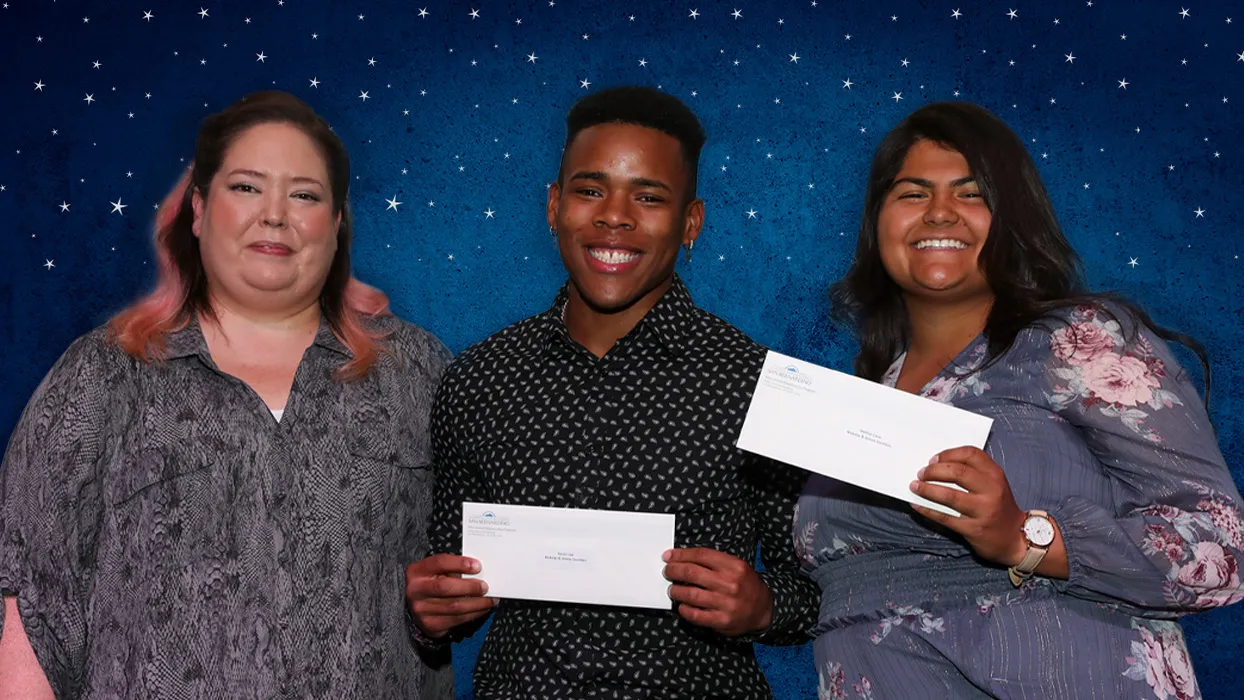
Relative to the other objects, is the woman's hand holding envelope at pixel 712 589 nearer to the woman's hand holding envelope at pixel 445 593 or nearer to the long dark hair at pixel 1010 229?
the woman's hand holding envelope at pixel 445 593

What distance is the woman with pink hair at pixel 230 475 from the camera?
2.21 meters

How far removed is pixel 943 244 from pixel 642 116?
73 cm

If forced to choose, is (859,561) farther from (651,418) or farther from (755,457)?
(651,418)

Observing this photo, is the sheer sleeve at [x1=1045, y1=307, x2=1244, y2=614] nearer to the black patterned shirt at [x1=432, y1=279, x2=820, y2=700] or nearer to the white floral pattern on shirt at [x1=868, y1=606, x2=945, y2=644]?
the white floral pattern on shirt at [x1=868, y1=606, x2=945, y2=644]

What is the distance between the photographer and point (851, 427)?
190cm

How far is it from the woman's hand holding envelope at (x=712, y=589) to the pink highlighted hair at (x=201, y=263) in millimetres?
921

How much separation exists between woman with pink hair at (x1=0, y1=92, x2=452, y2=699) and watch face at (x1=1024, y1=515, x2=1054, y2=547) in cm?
135

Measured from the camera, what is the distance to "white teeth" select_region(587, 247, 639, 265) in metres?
2.29

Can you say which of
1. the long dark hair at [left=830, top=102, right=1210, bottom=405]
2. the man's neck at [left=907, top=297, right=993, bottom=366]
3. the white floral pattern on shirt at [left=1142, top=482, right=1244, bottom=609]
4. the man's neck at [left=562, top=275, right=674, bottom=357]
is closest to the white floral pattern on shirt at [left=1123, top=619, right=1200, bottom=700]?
the white floral pattern on shirt at [left=1142, top=482, right=1244, bottom=609]

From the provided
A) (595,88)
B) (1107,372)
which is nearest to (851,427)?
(1107,372)

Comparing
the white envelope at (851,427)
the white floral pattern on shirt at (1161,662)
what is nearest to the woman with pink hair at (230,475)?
the white envelope at (851,427)

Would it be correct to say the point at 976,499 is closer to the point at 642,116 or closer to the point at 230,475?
the point at 642,116

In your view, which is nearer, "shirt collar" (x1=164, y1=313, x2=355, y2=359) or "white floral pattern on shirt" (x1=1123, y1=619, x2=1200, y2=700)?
"white floral pattern on shirt" (x1=1123, y1=619, x2=1200, y2=700)

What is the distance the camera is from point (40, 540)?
2.19 meters
